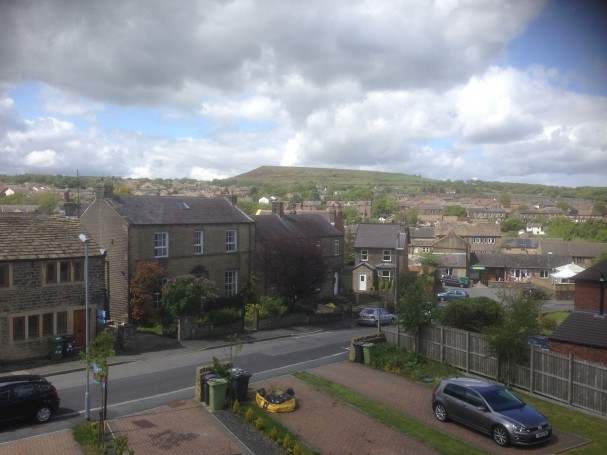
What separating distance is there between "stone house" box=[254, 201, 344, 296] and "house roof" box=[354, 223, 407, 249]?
193 inches

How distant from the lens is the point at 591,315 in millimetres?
21938

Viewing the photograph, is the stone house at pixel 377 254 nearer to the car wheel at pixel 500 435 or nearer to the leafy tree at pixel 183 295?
the leafy tree at pixel 183 295

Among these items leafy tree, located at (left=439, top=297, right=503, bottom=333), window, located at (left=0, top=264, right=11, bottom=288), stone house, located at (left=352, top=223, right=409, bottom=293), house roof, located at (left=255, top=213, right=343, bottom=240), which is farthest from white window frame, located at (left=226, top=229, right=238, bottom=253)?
stone house, located at (left=352, top=223, right=409, bottom=293)

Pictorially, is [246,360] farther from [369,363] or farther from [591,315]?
[591,315]

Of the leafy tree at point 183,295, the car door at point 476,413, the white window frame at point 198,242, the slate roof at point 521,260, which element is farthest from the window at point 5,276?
the slate roof at point 521,260

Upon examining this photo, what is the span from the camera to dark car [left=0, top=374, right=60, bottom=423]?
1593cm

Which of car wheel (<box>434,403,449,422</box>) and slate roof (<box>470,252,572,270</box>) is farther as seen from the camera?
slate roof (<box>470,252,572,270</box>)

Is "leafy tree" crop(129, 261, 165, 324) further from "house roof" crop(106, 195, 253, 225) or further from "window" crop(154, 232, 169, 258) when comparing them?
"house roof" crop(106, 195, 253, 225)

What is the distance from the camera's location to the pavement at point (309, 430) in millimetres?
14766

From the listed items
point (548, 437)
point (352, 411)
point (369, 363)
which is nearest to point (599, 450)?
point (548, 437)

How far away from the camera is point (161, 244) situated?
34531 millimetres

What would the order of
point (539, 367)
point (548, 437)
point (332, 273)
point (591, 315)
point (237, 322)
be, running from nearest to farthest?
point (548, 437) → point (539, 367) → point (591, 315) → point (237, 322) → point (332, 273)

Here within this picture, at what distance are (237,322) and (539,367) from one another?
1875 cm

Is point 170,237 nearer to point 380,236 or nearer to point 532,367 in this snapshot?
point 532,367
